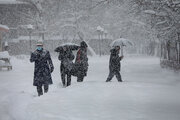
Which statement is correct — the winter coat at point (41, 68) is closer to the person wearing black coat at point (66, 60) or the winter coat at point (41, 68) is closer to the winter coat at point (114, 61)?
the person wearing black coat at point (66, 60)

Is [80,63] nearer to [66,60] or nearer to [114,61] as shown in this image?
[66,60]

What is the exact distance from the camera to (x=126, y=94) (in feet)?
27.1

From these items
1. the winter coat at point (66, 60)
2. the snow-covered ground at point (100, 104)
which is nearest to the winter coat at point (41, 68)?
the snow-covered ground at point (100, 104)

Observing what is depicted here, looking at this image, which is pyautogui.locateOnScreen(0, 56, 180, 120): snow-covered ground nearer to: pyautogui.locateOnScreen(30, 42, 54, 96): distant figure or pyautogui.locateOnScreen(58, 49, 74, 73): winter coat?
pyautogui.locateOnScreen(30, 42, 54, 96): distant figure

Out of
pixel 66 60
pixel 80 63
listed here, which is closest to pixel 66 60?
pixel 66 60

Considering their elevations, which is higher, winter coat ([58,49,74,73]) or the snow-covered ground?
winter coat ([58,49,74,73])

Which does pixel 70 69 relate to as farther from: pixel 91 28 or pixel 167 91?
pixel 91 28

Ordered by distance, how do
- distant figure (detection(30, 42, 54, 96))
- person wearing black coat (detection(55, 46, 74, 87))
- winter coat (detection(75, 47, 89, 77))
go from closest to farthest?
distant figure (detection(30, 42, 54, 96)) → person wearing black coat (detection(55, 46, 74, 87)) → winter coat (detection(75, 47, 89, 77))

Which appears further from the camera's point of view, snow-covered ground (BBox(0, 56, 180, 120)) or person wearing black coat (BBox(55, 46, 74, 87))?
person wearing black coat (BBox(55, 46, 74, 87))

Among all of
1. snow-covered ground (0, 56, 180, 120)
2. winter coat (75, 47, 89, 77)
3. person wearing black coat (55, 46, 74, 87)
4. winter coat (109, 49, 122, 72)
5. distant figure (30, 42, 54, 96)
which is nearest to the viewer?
snow-covered ground (0, 56, 180, 120)

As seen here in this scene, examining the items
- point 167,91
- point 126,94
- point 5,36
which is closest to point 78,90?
point 126,94

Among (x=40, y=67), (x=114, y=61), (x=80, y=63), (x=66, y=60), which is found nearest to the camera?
(x=40, y=67)

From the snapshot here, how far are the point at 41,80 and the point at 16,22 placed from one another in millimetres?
40841

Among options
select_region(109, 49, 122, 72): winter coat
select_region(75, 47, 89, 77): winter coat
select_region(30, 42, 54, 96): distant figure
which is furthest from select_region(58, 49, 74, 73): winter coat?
select_region(30, 42, 54, 96): distant figure
